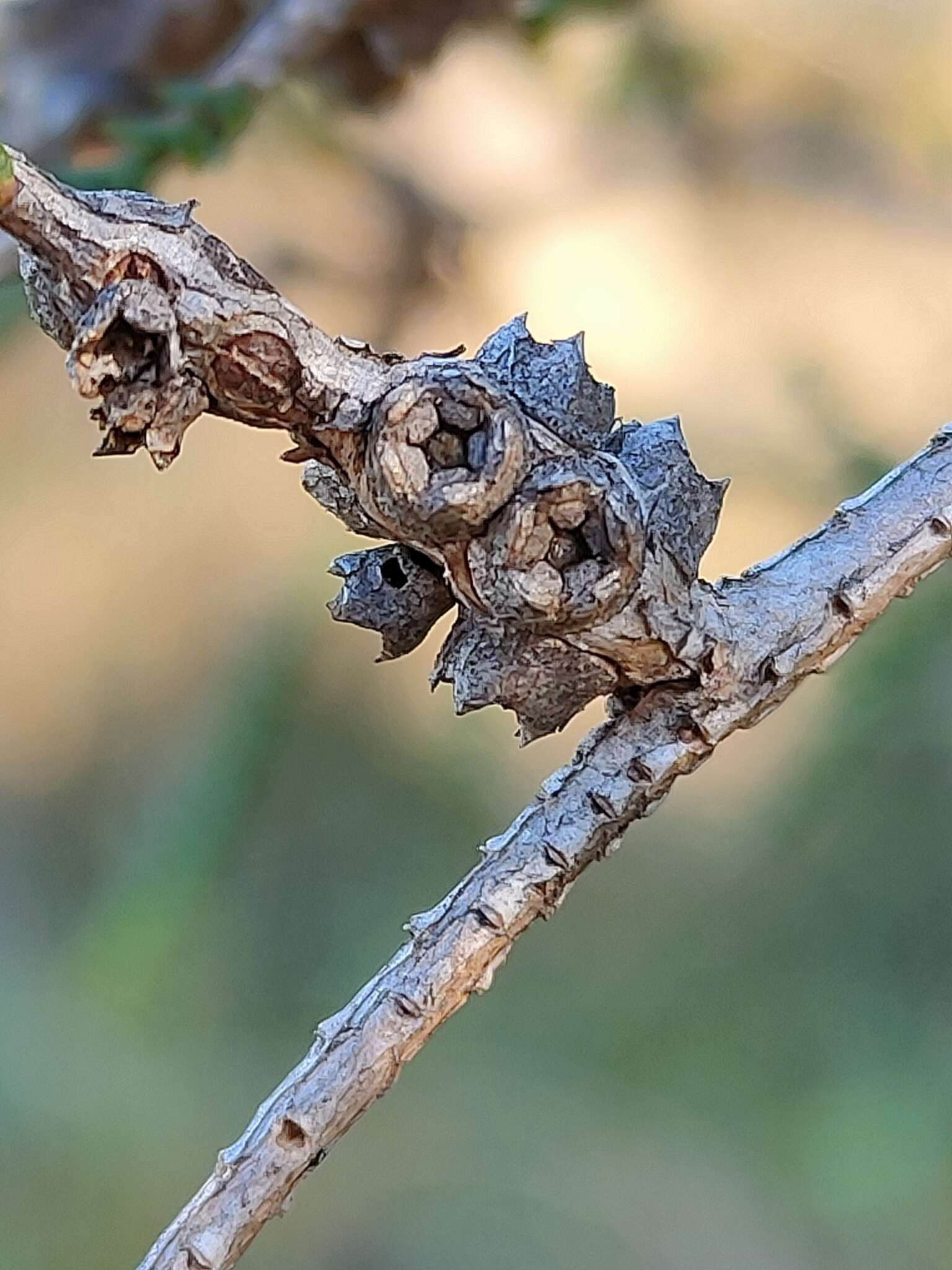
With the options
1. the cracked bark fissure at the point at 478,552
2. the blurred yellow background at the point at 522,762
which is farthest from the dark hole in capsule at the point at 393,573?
the blurred yellow background at the point at 522,762

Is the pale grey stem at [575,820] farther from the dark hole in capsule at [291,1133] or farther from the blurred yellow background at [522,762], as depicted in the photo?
the blurred yellow background at [522,762]

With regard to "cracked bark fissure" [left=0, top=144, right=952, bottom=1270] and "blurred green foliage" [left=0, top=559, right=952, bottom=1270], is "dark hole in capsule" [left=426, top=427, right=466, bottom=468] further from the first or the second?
"blurred green foliage" [left=0, top=559, right=952, bottom=1270]

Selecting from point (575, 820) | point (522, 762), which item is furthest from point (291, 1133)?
point (522, 762)

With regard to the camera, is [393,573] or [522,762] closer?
[393,573]

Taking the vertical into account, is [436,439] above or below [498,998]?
below

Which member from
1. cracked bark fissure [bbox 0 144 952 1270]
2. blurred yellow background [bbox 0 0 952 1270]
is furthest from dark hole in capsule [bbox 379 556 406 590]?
blurred yellow background [bbox 0 0 952 1270]

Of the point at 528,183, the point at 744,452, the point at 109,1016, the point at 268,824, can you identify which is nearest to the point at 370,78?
the point at 528,183

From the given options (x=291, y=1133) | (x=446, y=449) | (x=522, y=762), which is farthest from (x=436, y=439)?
(x=522, y=762)

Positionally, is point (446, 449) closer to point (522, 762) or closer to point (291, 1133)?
point (291, 1133)
